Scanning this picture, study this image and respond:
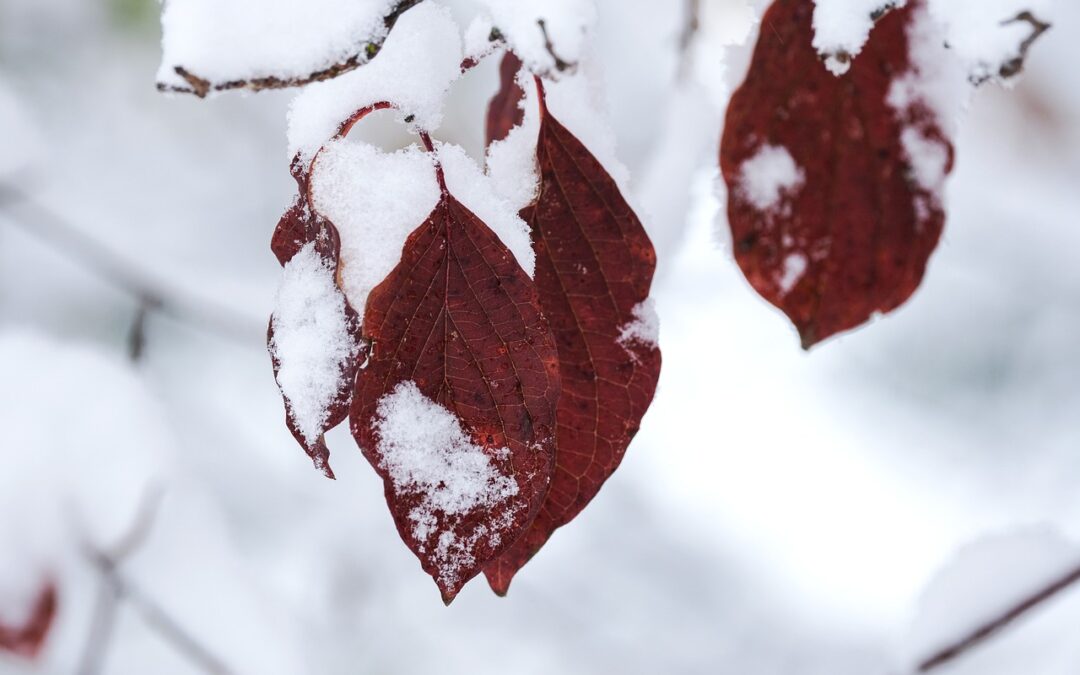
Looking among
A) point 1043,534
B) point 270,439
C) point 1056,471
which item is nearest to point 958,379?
point 1056,471

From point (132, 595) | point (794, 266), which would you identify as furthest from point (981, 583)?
point (132, 595)

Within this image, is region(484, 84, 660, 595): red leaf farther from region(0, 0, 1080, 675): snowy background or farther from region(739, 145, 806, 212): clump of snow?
region(0, 0, 1080, 675): snowy background

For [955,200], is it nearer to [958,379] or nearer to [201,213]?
[958,379]

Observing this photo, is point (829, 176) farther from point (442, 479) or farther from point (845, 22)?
point (442, 479)

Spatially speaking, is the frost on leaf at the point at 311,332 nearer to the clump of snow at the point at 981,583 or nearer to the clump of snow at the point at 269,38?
the clump of snow at the point at 269,38

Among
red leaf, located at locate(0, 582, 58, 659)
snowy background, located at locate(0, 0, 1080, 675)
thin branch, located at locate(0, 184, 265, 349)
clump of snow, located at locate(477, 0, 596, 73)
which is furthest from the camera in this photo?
snowy background, located at locate(0, 0, 1080, 675)

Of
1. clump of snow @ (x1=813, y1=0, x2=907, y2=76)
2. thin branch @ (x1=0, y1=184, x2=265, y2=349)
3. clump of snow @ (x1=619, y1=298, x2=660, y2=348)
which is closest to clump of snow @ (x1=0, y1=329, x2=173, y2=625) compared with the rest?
thin branch @ (x1=0, y1=184, x2=265, y2=349)

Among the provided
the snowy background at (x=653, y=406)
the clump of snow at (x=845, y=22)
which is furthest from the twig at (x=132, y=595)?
the clump of snow at (x=845, y=22)
